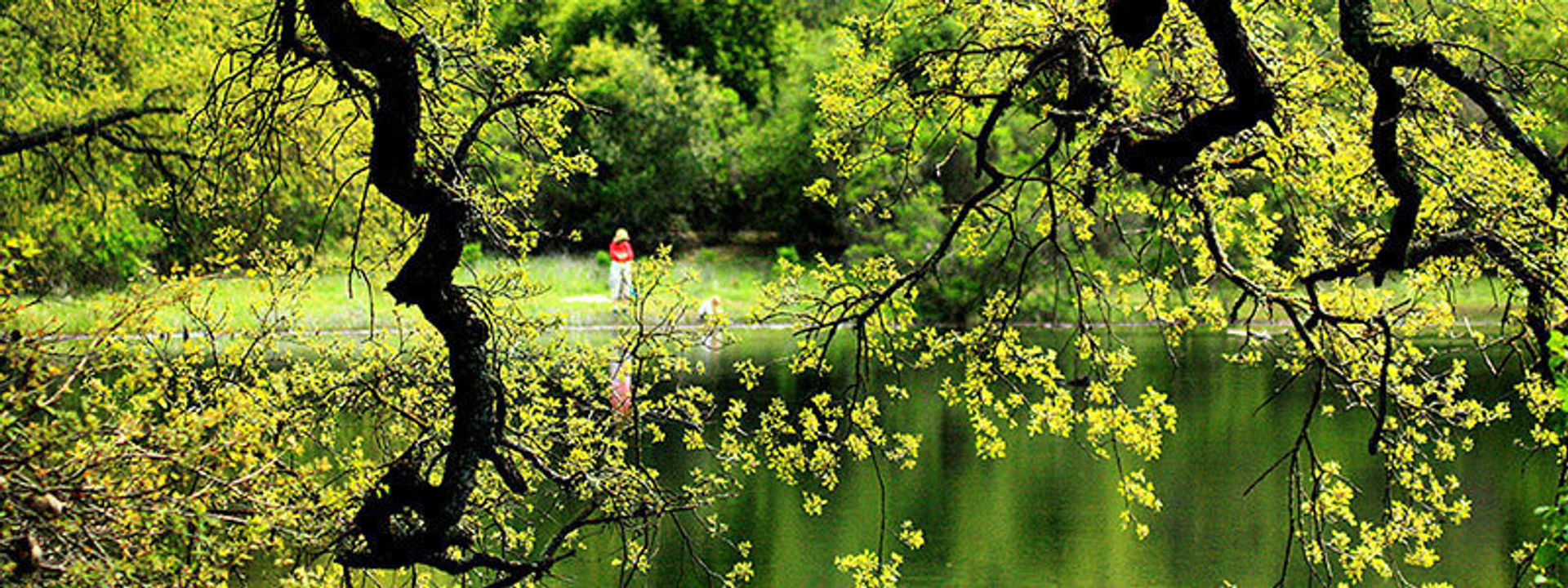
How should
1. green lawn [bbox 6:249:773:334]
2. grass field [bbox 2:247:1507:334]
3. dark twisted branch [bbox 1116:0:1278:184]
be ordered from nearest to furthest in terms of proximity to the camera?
dark twisted branch [bbox 1116:0:1278:184] < green lawn [bbox 6:249:773:334] < grass field [bbox 2:247:1507:334]

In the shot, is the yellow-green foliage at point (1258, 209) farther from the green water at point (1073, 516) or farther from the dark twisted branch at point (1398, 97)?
the green water at point (1073, 516)

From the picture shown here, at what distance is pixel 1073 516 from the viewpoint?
1564 centimetres

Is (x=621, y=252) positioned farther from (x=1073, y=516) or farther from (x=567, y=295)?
(x=1073, y=516)

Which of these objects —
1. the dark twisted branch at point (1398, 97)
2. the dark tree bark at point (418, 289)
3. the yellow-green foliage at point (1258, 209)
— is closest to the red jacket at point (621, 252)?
the yellow-green foliage at point (1258, 209)

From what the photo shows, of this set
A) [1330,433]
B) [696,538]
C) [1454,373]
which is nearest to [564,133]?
[1454,373]

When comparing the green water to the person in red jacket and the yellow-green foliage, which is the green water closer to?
the yellow-green foliage

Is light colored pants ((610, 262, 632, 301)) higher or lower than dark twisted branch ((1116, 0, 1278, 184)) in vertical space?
higher

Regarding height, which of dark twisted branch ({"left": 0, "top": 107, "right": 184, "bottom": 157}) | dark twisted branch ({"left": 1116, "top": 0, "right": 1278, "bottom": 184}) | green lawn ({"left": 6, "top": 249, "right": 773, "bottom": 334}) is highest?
green lawn ({"left": 6, "top": 249, "right": 773, "bottom": 334})

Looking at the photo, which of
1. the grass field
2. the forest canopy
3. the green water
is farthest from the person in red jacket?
the forest canopy

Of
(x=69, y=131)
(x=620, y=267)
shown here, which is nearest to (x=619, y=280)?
(x=620, y=267)

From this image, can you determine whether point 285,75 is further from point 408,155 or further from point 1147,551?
Answer: point 1147,551

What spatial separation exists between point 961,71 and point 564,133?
7.01ft

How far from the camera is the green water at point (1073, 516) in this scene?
13578 millimetres

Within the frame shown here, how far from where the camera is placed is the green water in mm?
13578
